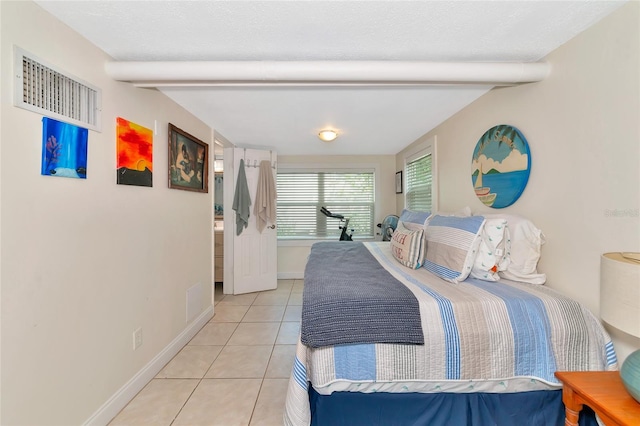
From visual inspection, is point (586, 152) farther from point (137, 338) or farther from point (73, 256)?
point (137, 338)

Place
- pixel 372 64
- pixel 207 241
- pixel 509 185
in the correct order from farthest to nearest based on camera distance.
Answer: pixel 207 241, pixel 509 185, pixel 372 64

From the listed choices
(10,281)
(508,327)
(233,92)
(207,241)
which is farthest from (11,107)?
(508,327)

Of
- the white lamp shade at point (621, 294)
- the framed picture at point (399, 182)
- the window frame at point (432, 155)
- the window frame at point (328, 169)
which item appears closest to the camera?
the white lamp shade at point (621, 294)

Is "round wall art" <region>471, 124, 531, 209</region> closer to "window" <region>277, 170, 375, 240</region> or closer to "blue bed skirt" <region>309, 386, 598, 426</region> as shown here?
"blue bed skirt" <region>309, 386, 598, 426</region>

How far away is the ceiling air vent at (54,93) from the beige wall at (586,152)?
258 centimetres

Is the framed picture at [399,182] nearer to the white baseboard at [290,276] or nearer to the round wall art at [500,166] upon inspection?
the round wall art at [500,166]

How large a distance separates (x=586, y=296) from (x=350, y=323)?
1253 millimetres

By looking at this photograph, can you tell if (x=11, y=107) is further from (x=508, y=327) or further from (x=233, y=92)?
(x=508, y=327)

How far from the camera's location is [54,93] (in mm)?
1219

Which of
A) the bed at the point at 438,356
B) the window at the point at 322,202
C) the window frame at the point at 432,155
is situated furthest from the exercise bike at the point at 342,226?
the bed at the point at 438,356

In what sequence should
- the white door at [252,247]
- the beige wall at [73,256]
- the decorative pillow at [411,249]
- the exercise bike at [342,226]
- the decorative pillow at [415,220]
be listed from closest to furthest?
the beige wall at [73,256], the decorative pillow at [411,249], the decorative pillow at [415,220], the white door at [252,247], the exercise bike at [342,226]

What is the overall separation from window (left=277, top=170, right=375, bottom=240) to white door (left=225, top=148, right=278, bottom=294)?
0.68 m

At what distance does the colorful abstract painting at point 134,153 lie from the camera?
5.34 feet

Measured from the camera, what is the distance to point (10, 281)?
1.05m
